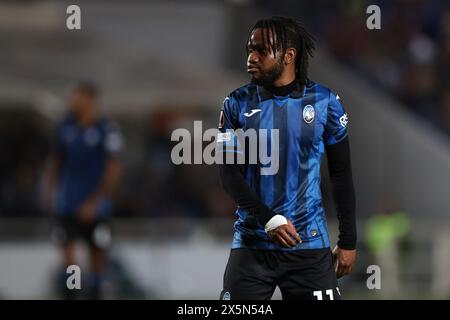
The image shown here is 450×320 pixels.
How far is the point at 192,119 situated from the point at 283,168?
9.73 metres

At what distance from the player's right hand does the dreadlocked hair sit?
62cm

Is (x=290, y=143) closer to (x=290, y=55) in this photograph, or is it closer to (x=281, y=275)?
(x=290, y=55)

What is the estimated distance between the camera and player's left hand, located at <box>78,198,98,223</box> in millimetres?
9609

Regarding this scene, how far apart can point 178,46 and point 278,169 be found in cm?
933

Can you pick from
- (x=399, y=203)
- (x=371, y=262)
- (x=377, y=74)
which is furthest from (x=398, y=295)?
(x=377, y=74)

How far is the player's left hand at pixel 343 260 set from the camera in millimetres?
4789

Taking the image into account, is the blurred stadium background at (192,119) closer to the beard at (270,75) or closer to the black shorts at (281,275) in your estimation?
the black shorts at (281,275)

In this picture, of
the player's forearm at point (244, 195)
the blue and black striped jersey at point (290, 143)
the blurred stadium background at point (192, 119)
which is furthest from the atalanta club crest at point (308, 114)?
the blurred stadium background at point (192, 119)

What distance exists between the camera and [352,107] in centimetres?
1374

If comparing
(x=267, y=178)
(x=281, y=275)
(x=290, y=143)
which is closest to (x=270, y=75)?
(x=290, y=143)

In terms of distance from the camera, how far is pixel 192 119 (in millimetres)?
14336

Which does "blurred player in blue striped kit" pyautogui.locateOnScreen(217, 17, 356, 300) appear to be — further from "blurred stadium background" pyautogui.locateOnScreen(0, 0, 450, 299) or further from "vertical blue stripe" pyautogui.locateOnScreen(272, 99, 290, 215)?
"blurred stadium background" pyautogui.locateOnScreen(0, 0, 450, 299)

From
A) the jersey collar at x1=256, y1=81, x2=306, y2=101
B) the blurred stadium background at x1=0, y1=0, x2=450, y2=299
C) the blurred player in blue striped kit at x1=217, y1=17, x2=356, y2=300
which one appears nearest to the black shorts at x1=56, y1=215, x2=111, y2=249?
the blurred stadium background at x1=0, y1=0, x2=450, y2=299

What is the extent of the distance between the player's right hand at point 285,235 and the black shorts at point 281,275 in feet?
0.35
